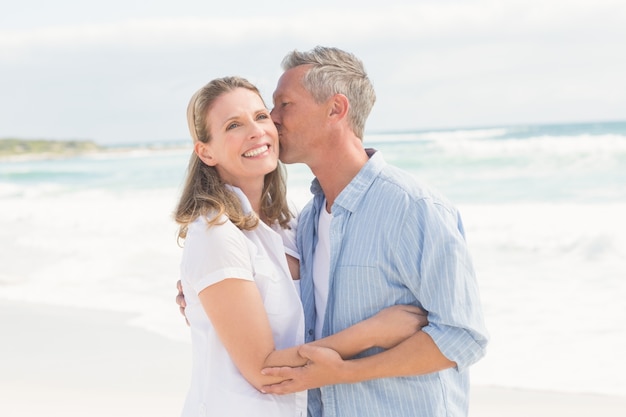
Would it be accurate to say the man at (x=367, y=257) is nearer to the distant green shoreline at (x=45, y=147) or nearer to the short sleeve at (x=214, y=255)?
the short sleeve at (x=214, y=255)

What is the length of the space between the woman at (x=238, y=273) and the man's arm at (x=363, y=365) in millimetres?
29

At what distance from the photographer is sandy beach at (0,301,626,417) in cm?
473

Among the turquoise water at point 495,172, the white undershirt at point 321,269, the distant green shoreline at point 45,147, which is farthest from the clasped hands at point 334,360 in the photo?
the distant green shoreline at point 45,147

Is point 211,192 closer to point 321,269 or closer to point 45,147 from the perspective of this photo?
point 321,269

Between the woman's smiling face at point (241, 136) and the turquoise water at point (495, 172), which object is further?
the turquoise water at point (495, 172)

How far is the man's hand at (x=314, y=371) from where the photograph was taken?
231cm

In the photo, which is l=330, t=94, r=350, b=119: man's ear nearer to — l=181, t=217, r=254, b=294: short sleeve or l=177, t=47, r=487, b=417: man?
l=177, t=47, r=487, b=417: man

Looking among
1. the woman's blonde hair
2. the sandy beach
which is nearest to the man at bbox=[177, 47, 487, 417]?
the woman's blonde hair

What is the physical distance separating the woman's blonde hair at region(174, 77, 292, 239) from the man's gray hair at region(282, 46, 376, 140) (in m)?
0.19

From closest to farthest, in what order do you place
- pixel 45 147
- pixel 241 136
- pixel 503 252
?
pixel 241 136, pixel 503 252, pixel 45 147

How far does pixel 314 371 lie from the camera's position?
232 cm

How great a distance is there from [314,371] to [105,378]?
3.25 metres

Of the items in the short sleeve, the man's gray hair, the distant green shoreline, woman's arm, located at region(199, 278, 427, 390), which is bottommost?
the distant green shoreline

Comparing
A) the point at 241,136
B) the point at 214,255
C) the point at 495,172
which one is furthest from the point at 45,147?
the point at 214,255
